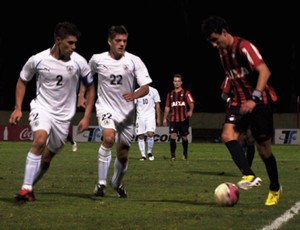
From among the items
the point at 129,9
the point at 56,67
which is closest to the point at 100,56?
the point at 56,67

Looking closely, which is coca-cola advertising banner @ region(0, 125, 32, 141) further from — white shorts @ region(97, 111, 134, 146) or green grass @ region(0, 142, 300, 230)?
white shorts @ region(97, 111, 134, 146)

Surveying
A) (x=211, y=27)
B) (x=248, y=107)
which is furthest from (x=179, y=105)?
(x=248, y=107)

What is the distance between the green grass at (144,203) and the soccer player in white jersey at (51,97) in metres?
0.56

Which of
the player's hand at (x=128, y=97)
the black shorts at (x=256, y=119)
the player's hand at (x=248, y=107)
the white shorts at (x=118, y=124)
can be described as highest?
the player's hand at (x=248, y=107)

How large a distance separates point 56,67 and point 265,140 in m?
2.74

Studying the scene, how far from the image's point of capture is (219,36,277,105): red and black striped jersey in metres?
10.5

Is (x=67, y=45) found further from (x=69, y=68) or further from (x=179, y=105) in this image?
(x=179, y=105)

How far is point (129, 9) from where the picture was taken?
49750 millimetres

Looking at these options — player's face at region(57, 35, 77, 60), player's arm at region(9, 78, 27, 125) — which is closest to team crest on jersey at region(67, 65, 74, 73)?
player's face at region(57, 35, 77, 60)

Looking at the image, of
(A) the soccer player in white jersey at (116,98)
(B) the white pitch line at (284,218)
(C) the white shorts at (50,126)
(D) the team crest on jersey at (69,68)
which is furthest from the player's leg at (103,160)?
(B) the white pitch line at (284,218)

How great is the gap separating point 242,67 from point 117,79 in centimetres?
203

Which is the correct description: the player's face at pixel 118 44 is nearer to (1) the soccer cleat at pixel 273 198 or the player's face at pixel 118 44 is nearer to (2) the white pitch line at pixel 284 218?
(1) the soccer cleat at pixel 273 198

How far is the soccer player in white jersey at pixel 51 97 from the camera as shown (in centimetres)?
1087

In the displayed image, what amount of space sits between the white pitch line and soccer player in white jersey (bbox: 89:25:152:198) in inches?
102
